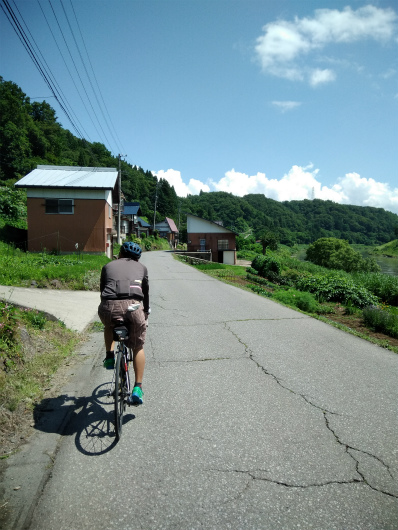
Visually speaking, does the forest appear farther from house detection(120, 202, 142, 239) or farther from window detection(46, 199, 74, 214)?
window detection(46, 199, 74, 214)

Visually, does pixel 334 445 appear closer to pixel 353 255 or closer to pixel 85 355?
pixel 85 355

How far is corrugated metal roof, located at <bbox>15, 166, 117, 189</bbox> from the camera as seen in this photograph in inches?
884

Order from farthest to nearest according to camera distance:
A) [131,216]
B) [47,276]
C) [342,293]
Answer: [131,216]
[342,293]
[47,276]

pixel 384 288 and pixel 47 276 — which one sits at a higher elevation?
pixel 47 276

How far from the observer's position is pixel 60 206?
2283cm

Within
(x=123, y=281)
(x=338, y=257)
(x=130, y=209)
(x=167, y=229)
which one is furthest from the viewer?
(x=167, y=229)

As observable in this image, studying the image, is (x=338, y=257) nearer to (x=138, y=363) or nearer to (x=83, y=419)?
(x=138, y=363)

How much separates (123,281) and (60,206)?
69.5ft

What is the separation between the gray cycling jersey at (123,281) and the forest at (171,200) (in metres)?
29.5

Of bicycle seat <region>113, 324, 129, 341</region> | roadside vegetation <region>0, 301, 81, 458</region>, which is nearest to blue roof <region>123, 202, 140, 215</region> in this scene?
roadside vegetation <region>0, 301, 81, 458</region>

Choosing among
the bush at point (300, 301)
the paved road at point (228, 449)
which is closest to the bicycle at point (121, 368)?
the paved road at point (228, 449)

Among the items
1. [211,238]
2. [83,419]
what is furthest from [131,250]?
[211,238]

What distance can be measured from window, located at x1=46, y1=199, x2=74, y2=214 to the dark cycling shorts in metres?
20.9

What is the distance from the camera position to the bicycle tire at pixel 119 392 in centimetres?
321
